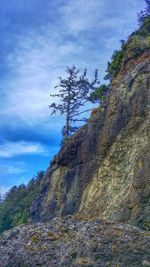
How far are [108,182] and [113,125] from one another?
2.94 meters

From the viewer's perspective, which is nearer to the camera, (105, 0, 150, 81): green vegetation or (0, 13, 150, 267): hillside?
(0, 13, 150, 267): hillside

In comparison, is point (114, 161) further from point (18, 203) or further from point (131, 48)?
point (18, 203)

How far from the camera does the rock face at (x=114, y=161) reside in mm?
18672

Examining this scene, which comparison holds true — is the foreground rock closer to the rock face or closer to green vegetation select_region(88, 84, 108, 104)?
the rock face

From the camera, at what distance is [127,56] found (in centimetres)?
2691

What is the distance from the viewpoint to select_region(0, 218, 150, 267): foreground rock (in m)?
11.2

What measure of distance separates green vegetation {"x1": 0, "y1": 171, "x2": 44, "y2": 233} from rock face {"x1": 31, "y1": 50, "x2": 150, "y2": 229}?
1401 cm

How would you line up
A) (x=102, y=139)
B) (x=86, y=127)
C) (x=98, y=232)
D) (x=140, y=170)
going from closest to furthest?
(x=98, y=232)
(x=140, y=170)
(x=102, y=139)
(x=86, y=127)

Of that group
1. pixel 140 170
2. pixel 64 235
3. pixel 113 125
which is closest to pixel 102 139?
pixel 113 125

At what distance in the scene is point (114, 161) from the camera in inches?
843

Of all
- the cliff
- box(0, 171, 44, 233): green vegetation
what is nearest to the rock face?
the cliff

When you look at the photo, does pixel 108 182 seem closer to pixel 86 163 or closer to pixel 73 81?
pixel 86 163

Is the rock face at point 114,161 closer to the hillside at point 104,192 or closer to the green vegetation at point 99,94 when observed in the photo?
the hillside at point 104,192

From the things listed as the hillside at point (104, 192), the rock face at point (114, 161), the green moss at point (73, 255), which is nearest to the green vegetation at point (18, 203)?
the hillside at point (104, 192)
